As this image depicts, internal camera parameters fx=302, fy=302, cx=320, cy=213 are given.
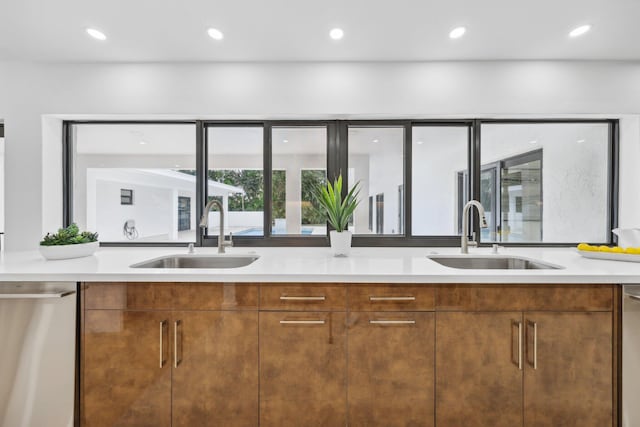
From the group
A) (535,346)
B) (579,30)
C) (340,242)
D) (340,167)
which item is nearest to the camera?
(535,346)

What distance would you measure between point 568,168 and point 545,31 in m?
1.20

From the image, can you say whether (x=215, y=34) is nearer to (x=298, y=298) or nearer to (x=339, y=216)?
(x=339, y=216)

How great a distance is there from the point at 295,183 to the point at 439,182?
248cm

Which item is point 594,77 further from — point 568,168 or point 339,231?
point 339,231

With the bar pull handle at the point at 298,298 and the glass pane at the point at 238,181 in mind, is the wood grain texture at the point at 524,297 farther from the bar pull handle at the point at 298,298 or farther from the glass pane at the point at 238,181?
the glass pane at the point at 238,181

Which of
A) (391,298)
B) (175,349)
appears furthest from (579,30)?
(175,349)

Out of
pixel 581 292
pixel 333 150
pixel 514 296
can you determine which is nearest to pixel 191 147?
pixel 333 150

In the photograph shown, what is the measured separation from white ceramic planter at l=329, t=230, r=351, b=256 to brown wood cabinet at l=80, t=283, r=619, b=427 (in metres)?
0.61

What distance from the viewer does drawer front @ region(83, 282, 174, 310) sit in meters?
1.45

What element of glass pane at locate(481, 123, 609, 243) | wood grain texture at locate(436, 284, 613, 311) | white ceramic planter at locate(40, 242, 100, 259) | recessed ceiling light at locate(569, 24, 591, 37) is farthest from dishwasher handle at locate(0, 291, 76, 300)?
recessed ceiling light at locate(569, 24, 591, 37)

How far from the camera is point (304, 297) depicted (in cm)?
145

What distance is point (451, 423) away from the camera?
A: 1417 mm

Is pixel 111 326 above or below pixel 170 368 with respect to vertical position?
above

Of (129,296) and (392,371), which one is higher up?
(129,296)
